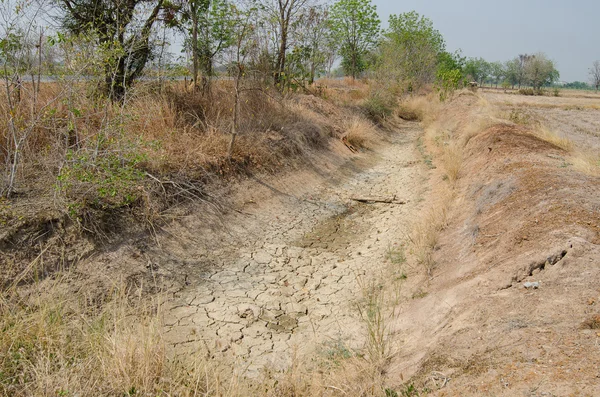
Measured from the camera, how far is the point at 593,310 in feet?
9.07

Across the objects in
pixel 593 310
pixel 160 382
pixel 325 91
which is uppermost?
pixel 325 91

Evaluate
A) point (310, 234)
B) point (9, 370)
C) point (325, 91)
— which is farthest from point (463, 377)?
point (325, 91)

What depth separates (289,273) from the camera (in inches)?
223

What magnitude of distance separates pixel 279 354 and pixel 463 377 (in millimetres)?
1965

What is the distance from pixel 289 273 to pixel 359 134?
8.16 metres

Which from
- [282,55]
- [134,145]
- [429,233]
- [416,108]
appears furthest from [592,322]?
[416,108]

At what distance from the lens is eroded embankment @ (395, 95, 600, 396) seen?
2406mm

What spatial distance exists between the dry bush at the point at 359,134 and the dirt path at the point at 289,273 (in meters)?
3.63

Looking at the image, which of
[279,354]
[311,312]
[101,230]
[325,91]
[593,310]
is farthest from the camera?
[325,91]

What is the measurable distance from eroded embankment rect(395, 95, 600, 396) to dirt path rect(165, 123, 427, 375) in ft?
3.06

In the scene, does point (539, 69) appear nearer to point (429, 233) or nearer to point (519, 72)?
point (519, 72)

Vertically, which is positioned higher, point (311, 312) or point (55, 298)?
point (55, 298)

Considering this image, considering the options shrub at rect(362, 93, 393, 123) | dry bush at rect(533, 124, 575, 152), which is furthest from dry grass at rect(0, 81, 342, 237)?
shrub at rect(362, 93, 393, 123)

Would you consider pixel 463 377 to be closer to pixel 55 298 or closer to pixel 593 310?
pixel 593 310
